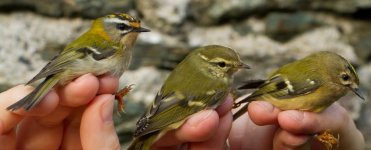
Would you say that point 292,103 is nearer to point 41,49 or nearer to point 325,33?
point 325,33

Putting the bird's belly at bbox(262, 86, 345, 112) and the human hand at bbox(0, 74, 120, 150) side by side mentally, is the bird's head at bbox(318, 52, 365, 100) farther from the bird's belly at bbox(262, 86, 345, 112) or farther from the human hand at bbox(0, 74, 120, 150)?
the human hand at bbox(0, 74, 120, 150)

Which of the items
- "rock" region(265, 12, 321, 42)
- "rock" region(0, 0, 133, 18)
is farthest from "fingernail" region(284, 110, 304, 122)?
"rock" region(0, 0, 133, 18)

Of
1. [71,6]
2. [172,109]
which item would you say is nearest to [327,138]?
[172,109]

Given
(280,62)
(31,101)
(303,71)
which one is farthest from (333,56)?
(31,101)

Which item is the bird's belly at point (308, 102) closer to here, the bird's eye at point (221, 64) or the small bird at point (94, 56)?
the bird's eye at point (221, 64)

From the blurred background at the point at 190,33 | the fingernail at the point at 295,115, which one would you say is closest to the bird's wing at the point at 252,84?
the fingernail at the point at 295,115

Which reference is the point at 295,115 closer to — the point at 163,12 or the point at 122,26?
the point at 122,26
